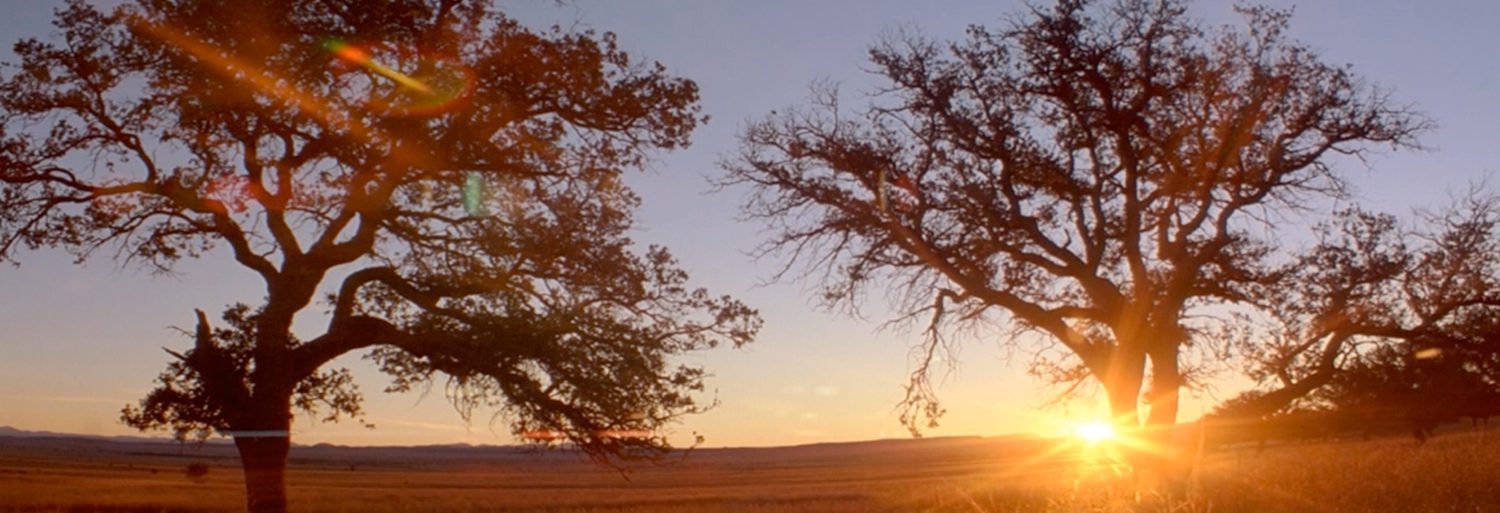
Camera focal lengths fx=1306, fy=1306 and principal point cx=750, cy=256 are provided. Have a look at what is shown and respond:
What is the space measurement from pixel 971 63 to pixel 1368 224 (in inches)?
249

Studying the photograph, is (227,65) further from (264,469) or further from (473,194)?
(264,469)

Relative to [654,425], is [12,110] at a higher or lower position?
higher

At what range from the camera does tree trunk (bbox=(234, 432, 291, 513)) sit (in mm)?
15469

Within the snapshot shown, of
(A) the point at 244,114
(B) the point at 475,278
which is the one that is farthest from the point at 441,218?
(A) the point at 244,114

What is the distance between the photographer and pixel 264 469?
15.7m

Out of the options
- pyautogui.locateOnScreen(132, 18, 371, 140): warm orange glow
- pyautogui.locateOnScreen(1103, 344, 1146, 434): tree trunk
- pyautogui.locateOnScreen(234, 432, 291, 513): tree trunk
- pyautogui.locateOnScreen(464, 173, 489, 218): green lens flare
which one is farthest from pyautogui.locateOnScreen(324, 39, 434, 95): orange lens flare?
pyautogui.locateOnScreen(1103, 344, 1146, 434): tree trunk

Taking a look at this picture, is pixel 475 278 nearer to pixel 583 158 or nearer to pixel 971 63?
pixel 583 158

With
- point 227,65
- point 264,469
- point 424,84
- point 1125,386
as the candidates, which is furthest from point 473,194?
point 1125,386

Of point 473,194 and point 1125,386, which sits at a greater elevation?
point 473,194

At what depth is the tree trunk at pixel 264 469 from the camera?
15.5m

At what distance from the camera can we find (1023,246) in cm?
1830

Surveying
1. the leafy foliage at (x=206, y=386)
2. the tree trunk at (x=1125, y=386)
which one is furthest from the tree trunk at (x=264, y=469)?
the tree trunk at (x=1125, y=386)

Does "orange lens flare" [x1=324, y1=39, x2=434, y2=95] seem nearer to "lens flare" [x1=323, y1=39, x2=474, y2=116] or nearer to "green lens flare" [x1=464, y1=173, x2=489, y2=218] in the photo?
"lens flare" [x1=323, y1=39, x2=474, y2=116]

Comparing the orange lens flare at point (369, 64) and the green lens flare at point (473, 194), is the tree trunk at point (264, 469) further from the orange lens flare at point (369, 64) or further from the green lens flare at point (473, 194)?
the orange lens flare at point (369, 64)
